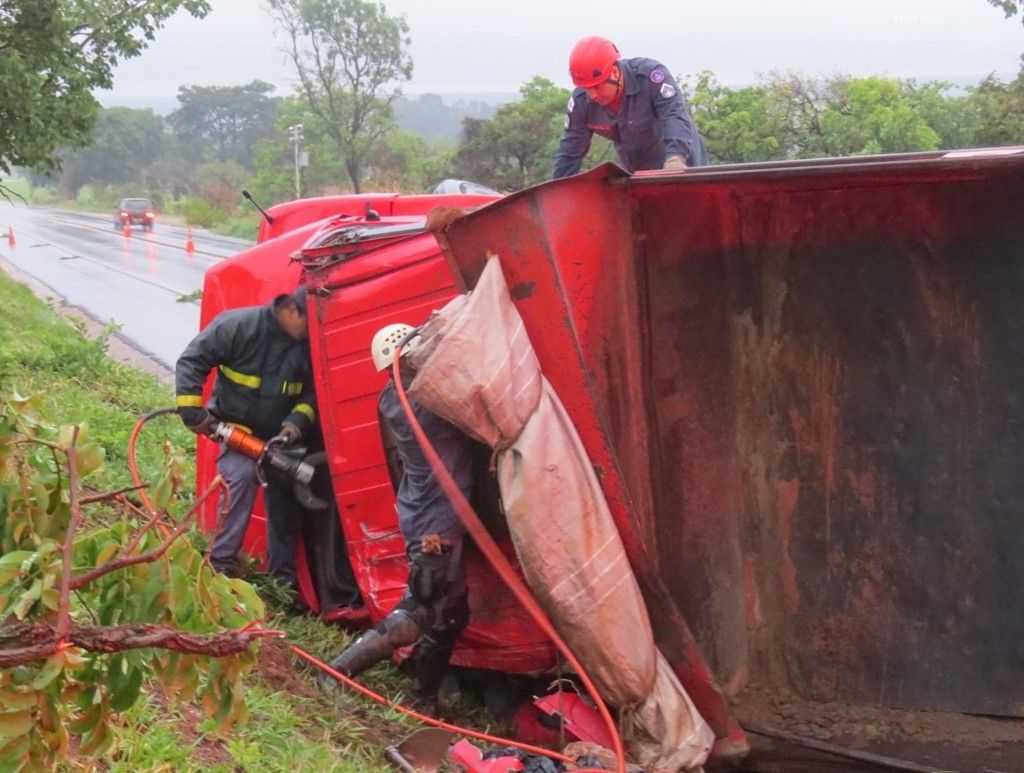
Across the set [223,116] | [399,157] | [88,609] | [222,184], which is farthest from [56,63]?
[223,116]

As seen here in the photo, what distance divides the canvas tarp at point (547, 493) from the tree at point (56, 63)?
774 cm

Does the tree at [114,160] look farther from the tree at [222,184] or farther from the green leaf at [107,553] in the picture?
the green leaf at [107,553]

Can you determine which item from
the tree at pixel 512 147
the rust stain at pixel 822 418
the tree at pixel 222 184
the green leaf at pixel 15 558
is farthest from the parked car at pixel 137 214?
the green leaf at pixel 15 558

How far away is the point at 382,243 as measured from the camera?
4.52m

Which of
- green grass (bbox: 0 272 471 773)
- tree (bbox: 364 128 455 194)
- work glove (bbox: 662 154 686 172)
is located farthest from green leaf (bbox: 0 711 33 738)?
tree (bbox: 364 128 455 194)

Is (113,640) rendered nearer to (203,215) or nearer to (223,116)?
(203,215)

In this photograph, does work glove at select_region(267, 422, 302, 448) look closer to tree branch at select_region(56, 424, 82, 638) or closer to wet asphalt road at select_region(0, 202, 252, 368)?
tree branch at select_region(56, 424, 82, 638)

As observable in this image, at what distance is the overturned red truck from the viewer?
3566 millimetres

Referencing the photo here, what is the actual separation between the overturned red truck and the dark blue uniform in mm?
1829

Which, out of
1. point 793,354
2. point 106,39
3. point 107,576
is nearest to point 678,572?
point 793,354

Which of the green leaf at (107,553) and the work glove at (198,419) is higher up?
the green leaf at (107,553)

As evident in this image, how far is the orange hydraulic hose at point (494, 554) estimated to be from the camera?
3.53m

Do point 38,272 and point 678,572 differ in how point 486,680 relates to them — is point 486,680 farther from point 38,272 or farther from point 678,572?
point 38,272

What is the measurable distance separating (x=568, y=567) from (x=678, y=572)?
528 millimetres
